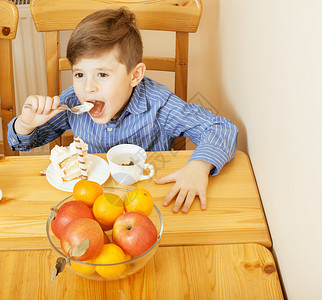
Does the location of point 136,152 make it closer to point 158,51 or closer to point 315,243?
point 315,243

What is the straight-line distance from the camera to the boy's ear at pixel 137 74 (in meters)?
1.25

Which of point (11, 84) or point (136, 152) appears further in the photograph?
point (11, 84)

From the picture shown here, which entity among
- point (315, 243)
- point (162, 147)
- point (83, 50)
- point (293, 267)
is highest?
point (83, 50)

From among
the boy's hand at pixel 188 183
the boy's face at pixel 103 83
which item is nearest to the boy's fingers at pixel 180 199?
the boy's hand at pixel 188 183

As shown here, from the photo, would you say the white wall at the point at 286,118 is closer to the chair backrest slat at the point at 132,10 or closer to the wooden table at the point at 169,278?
the wooden table at the point at 169,278

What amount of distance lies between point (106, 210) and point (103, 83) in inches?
21.6

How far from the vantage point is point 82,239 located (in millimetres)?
648

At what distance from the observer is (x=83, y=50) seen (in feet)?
3.70

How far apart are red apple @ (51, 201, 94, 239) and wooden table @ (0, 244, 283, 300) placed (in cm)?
9

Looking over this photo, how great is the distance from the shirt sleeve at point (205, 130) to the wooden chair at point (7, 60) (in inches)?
22.6

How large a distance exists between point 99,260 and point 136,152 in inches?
16.1

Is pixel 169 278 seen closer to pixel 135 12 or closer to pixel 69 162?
pixel 69 162

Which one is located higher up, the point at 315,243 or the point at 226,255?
the point at 315,243

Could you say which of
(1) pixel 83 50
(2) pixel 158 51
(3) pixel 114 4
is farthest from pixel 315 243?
(2) pixel 158 51
